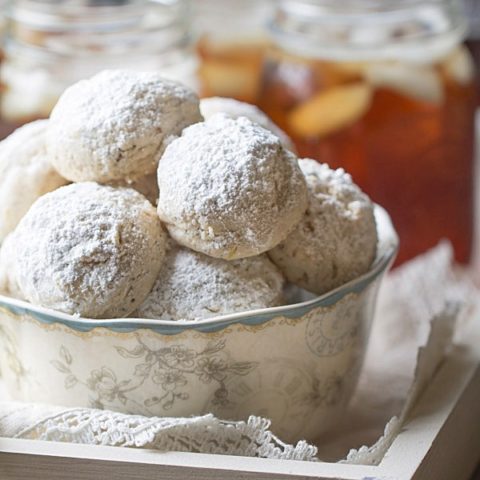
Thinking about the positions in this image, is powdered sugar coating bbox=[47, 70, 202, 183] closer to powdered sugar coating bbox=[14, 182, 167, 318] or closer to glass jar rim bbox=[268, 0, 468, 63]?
powdered sugar coating bbox=[14, 182, 167, 318]

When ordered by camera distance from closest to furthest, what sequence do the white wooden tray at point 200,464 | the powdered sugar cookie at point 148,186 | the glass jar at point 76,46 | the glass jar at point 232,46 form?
the white wooden tray at point 200,464 → the powdered sugar cookie at point 148,186 → the glass jar at point 76,46 → the glass jar at point 232,46

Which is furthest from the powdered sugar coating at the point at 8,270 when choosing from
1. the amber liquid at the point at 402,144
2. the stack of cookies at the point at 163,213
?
the amber liquid at the point at 402,144

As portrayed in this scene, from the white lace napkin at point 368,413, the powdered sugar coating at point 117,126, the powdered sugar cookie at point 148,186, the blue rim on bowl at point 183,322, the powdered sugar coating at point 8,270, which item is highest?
the powdered sugar coating at point 117,126

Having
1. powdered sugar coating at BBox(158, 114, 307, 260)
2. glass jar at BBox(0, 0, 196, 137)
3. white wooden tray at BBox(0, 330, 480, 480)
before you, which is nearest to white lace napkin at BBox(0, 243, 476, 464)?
white wooden tray at BBox(0, 330, 480, 480)

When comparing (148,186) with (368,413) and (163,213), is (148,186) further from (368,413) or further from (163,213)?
(368,413)

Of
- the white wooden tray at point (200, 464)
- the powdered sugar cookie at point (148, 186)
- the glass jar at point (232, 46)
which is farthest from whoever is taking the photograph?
the glass jar at point (232, 46)

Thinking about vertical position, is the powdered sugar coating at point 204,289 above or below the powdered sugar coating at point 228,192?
below

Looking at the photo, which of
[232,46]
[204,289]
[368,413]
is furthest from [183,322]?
[232,46]

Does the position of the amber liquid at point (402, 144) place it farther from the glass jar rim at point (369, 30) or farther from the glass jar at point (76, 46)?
the glass jar at point (76, 46)
